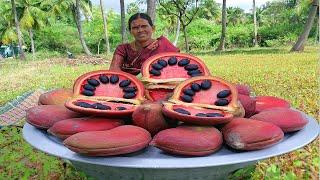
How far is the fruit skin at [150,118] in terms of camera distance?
5.74ft

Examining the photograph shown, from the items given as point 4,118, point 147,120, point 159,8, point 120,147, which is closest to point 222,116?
point 147,120

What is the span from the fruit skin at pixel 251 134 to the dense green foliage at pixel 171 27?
24283 millimetres

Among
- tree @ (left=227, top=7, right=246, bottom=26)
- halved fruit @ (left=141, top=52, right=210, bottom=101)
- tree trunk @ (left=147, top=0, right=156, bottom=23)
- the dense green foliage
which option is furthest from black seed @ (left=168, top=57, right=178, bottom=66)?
tree @ (left=227, top=7, right=246, bottom=26)

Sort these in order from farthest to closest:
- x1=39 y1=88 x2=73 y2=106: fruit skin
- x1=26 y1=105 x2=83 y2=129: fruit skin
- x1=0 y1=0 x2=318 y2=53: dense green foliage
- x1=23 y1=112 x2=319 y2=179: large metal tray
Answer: x1=0 y1=0 x2=318 y2=53: dense green foliage
x1=39 y1=88 x2=73 y2=106: fruit skin
x1=26 y1=105 x2=83 y2=129: fruit skin
x1=23 y1=112 x2=319 y2=179: large metal tray

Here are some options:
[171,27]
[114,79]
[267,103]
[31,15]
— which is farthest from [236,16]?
[114,79]

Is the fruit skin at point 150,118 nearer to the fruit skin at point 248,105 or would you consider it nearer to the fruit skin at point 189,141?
the fruit skin at point 189,141

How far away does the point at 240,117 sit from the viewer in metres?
1.84

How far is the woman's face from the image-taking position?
2701 millimetres

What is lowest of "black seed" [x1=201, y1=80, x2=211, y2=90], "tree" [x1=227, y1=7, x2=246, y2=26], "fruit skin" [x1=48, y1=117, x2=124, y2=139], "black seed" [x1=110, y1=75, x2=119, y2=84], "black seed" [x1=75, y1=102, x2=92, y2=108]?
"fruit skin" [x1=48, y1=117, x2=124, y2=139]

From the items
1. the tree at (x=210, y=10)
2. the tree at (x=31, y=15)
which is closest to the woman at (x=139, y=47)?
the tree at (x=31, y=15)

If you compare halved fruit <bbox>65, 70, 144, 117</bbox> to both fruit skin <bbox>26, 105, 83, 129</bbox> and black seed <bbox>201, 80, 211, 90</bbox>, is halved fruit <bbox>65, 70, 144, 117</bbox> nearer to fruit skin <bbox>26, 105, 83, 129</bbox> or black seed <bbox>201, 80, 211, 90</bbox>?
fruit skin <bbox>26, 105, 83, 129</bbox>

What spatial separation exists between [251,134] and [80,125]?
0.67m

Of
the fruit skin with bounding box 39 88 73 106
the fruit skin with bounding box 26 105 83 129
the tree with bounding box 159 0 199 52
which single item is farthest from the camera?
the tree with bounding box 159 0 199 52

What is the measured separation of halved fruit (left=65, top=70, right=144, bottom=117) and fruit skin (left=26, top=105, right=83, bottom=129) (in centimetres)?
7
